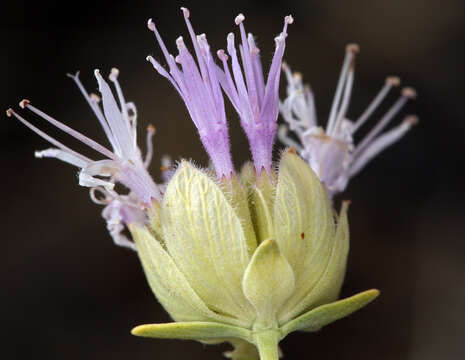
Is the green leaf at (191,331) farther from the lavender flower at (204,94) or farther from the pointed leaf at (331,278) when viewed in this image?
the lavender flower at (204,94)

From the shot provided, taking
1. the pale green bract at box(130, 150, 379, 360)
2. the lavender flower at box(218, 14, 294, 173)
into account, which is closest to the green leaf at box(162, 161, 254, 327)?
the pale green bract at box(130, 150, 379, 360)

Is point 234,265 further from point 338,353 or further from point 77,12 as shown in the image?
point 77,12

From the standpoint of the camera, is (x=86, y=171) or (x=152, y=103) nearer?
(x=86, y=171)

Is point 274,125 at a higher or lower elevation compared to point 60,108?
lower

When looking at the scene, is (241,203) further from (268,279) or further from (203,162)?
Answer: (203,162)

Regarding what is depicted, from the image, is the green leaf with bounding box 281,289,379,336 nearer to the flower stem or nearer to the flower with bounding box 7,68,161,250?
the flower stem

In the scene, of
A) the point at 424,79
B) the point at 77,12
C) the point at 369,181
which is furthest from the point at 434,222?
the point at 77,12
